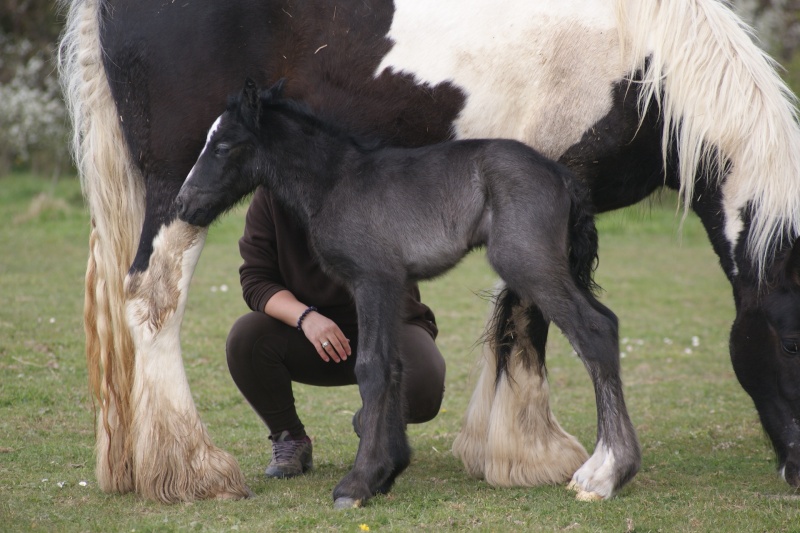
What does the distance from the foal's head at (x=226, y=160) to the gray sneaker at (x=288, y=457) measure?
4.02 ft

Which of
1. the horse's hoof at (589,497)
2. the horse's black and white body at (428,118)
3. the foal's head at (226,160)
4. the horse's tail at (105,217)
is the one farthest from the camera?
the horse's tail at (105,217)

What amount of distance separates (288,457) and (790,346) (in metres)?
2.29

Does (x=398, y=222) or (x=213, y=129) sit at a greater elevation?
(x=213, y=129)

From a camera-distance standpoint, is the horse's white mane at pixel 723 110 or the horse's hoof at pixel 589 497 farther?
the horse's white mane at pixel 723 110

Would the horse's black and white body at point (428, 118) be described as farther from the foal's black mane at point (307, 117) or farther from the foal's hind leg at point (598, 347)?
the foal's hind leg at point (598, 347)

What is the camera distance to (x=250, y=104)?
3.53m

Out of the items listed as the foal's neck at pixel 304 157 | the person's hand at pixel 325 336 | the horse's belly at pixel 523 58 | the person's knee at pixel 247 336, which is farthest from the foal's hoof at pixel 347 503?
the horse's belly at pixel 523 58

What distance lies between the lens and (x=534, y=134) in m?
3.84

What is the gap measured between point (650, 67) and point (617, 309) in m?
5.88

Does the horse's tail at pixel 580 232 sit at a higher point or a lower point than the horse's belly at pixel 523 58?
lower

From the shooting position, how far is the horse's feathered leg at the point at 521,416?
13.3 feet

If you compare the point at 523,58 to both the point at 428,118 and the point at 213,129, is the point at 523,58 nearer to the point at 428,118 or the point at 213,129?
the point at 428,118

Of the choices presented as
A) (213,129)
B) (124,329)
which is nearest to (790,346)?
(213,129)

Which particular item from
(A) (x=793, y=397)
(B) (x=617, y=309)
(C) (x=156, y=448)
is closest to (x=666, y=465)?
(A) (x=793, y=397)
